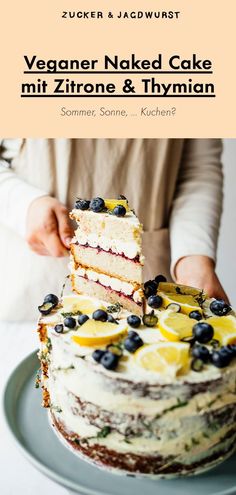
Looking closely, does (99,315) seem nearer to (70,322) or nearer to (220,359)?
(70,322)

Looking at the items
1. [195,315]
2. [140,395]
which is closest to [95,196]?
[195,315]

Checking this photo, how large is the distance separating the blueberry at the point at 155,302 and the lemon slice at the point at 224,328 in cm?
16

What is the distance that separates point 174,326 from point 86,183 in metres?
1.31

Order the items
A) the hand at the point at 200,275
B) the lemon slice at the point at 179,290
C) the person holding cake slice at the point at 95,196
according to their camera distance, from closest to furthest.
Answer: the lemon slice at the point at 179,290
the hand at the point at 200,275
the person holding cake slice at the point at 95,196

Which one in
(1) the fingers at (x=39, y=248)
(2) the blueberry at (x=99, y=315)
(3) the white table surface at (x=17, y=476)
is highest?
(2) the blueberry at (x=99, y=315)

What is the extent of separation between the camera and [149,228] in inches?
121

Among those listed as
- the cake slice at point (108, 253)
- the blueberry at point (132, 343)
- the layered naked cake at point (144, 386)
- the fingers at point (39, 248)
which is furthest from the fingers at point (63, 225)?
the blueberry at point (132, 343)

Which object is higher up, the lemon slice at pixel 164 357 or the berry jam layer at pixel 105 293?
the berry jam layer at pixel 105 293

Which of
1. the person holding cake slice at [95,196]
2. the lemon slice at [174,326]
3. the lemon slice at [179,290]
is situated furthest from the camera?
the person holding cake slice at [95,196]

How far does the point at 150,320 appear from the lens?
1808mm

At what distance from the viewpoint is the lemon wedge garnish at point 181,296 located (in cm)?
190

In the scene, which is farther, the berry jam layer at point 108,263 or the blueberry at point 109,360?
the berry jam layer at point 108,263

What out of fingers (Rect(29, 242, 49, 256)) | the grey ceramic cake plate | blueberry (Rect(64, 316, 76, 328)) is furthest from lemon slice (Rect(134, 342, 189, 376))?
fingers (Rect(29, 242, 49, 256))

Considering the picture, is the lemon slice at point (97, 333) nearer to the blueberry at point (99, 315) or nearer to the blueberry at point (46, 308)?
the blueberry at point (99, 315)
